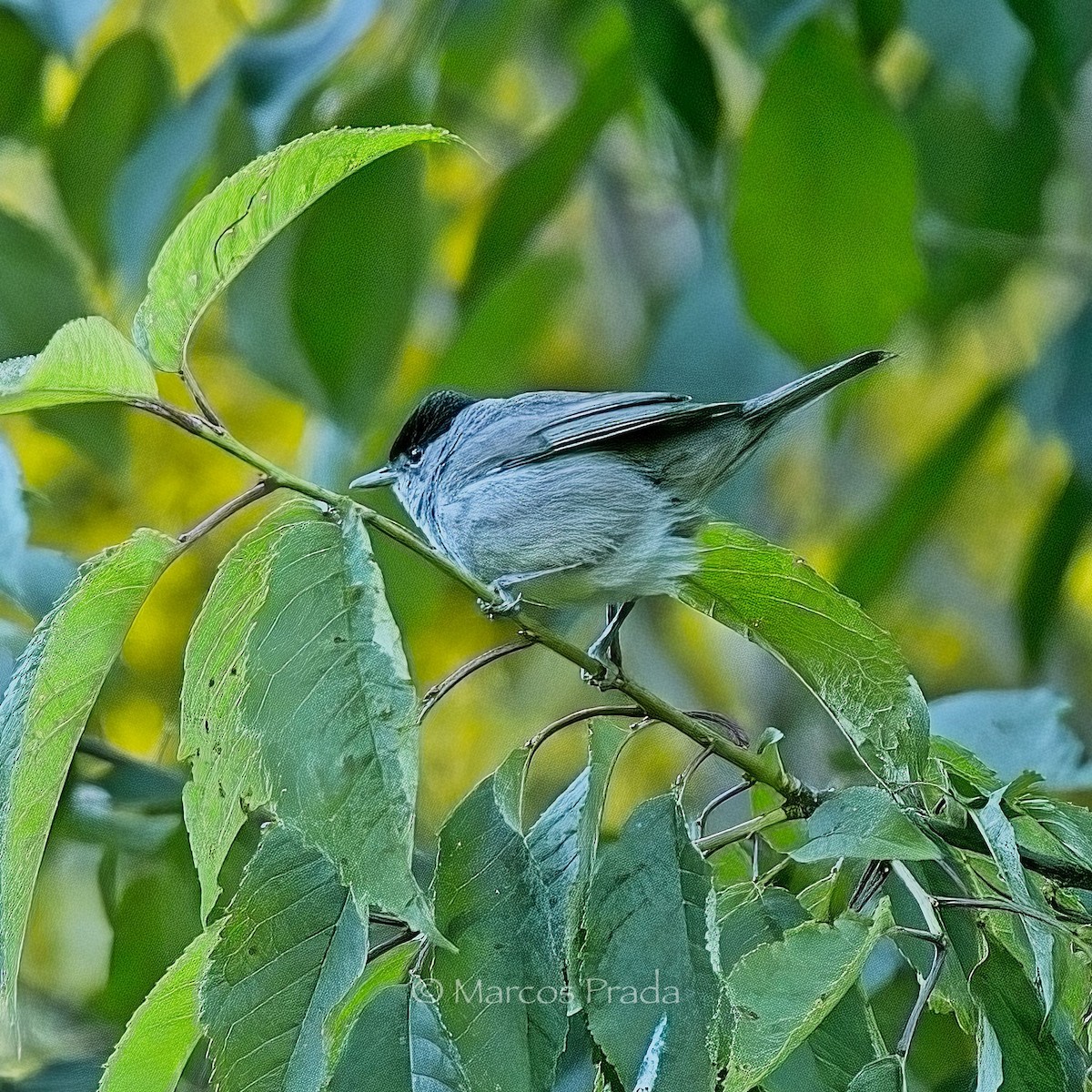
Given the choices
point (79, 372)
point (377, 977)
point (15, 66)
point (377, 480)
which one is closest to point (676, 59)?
point (377, 480)

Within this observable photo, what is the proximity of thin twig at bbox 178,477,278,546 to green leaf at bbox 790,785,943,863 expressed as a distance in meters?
0.48

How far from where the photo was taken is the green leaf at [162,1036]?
45.2 inches

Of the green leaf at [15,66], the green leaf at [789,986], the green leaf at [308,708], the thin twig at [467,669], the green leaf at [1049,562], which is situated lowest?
the green leaf at [1049,562]

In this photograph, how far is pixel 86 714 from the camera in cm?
108

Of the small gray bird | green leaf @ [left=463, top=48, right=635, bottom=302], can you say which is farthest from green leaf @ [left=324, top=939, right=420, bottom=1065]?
green leaf @ [left=463, top=48, right=635, bottom=302]

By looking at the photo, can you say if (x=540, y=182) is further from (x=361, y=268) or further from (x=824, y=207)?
(x=824, y=207)

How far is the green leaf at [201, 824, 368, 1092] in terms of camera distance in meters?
1.10

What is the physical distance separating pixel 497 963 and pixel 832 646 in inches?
15.5

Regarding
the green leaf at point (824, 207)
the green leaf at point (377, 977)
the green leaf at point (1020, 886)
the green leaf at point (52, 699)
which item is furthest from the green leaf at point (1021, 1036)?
the green leaf at point (824, 207)

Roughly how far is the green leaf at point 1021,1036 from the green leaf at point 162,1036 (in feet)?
1.95

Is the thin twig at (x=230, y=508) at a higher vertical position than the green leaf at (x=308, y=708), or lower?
higher

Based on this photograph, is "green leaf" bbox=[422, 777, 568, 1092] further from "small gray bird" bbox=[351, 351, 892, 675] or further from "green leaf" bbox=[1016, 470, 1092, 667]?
"green leaf" bbox=[1016, 470, 1092, 667]

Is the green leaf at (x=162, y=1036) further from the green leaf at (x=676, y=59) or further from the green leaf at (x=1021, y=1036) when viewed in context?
the green leaf at (x=676, y=59)

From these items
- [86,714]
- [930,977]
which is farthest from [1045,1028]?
[86,714]
